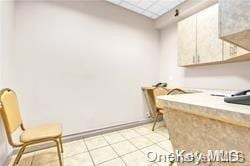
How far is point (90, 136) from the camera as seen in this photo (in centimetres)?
250

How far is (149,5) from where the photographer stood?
2.87m

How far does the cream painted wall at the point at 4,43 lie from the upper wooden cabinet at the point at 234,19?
2019 millimetres

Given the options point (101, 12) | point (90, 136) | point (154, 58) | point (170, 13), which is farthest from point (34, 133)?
point (170, 13)

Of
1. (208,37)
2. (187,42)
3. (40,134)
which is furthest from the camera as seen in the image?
(187,42)

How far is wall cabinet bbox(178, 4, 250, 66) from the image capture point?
2.06m

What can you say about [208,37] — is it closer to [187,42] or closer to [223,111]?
[187,42]

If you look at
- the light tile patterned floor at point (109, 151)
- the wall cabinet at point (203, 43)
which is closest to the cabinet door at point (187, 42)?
the wall cabinet at point (203, 43)

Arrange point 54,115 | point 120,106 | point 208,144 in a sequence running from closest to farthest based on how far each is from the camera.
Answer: point 208,144, point 54,115, point 120,106

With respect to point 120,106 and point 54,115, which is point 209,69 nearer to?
point 120,106

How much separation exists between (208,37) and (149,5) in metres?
1.37

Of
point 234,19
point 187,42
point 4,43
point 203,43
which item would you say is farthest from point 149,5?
point 234,19

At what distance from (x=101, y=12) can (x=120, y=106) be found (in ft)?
6.40
